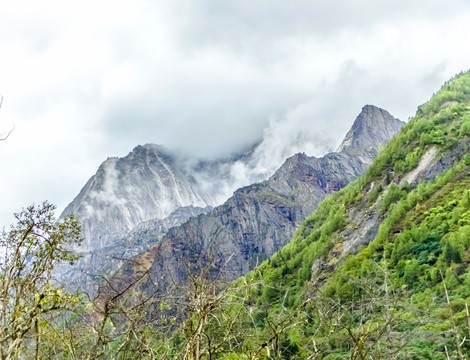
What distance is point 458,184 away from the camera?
149ft

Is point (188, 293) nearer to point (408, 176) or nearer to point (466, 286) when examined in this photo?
point (466, 286)

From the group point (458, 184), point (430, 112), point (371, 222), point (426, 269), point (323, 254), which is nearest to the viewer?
point (426, 269)

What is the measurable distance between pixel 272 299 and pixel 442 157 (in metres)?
32.2

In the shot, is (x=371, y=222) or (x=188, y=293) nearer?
(x=188, y=293)

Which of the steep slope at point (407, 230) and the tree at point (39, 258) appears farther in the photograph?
the steep slope at point (407, 230)

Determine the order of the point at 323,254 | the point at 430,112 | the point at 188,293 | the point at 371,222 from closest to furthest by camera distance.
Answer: the point at 188,293, the point at 371,222, the point at 323,254, the point at 430,112

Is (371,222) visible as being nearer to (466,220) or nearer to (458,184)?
(458,184)

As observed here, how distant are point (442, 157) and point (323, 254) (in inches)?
888

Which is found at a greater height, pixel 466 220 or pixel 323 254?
pixel 323 254

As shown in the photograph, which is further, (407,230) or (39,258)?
(407,230)

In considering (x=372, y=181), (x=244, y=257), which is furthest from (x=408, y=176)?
(x=244, y=257)

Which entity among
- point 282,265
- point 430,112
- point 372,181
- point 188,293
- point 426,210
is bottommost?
point 188,293

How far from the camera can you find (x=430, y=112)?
6906 centimetres

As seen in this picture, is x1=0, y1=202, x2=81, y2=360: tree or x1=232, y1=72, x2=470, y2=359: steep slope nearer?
x1=0, y1=202, x2=81, y2=360: tree
